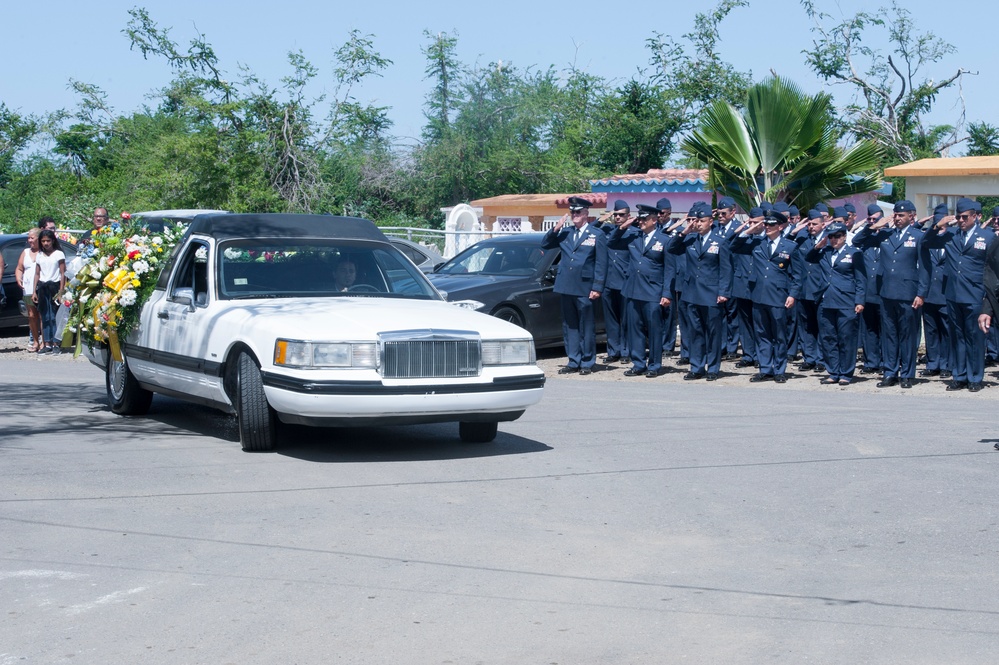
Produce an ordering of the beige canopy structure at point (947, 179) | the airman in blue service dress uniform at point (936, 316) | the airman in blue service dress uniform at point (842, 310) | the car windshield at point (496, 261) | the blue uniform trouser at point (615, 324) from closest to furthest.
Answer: the airman in blue service dress uniform at point (936, 316), the airman in blue service dress uniform at point (842, 310), the blue uniform trouser at point (615, 324), the car windshield at point (496, 261), the beige canopy structure at point (947, 179)

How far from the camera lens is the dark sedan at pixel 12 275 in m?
20.0

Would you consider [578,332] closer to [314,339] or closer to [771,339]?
[771,339]

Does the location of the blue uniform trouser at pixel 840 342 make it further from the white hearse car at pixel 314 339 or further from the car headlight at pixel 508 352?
the car headlight at pixel 508 352

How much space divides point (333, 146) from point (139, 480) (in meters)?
30.1

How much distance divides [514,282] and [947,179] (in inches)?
327

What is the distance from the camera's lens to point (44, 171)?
48.9 m

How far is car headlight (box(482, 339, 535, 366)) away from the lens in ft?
29.9

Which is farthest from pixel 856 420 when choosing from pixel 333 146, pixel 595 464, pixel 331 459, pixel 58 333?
pixel 333 146

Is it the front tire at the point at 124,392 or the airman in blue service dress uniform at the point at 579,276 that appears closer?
the front tire at the point at 124,392

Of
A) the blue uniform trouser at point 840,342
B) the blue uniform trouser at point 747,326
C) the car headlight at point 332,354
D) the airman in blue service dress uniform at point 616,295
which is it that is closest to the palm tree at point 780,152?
the airman in blue service dress uniform at point 616,295

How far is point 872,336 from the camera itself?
592 inches

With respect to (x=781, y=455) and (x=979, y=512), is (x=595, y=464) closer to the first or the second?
(x=781, y=455)

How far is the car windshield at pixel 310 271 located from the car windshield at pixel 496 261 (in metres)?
6.57

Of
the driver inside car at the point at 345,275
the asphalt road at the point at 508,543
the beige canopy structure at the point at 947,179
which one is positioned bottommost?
the asphalt road at the point at 508,543
